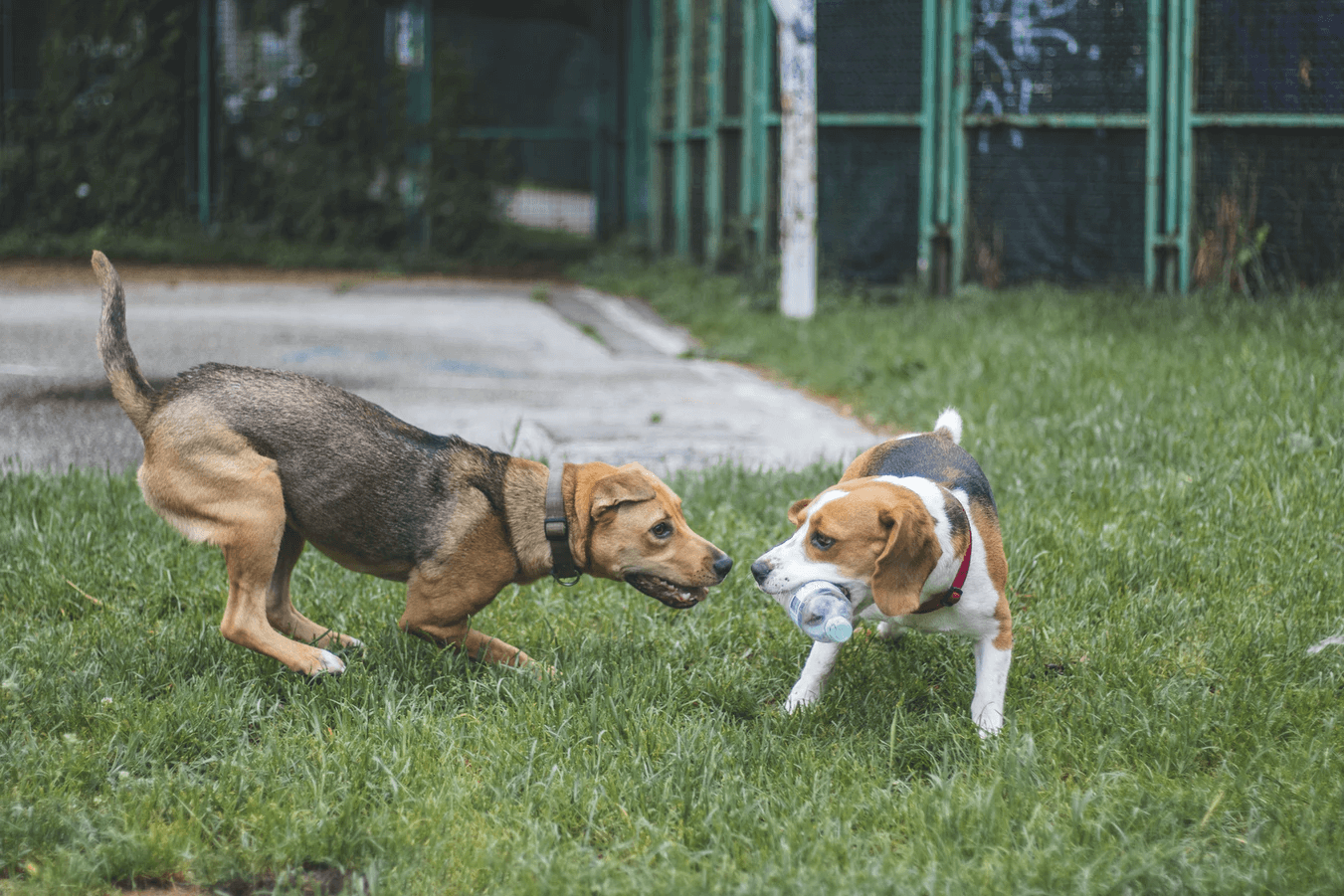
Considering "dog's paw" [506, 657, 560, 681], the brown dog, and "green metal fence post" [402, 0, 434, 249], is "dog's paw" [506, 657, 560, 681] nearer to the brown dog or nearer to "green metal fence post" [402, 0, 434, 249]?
the brown dog

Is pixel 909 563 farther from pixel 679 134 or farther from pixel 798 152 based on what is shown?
pixel 679 134

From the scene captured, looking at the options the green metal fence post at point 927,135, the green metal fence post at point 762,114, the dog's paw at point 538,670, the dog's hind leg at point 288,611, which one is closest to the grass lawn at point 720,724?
the dog's paw at point 538,670

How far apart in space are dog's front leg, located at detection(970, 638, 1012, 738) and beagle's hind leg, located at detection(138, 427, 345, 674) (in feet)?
5.95

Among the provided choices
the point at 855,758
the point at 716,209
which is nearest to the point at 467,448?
the point at 855,758

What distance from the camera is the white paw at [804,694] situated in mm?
3623

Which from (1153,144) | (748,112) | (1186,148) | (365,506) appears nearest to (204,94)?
(748,112)

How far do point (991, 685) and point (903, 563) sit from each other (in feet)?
1.67

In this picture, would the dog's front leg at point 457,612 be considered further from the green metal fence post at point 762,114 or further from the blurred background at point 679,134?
the green metal fence post at point 762,114

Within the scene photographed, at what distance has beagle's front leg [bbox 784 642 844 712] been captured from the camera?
11.8 feet

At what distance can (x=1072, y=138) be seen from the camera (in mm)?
10109

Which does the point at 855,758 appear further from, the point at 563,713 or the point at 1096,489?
the point at 1096,489

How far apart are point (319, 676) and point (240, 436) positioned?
72 cm

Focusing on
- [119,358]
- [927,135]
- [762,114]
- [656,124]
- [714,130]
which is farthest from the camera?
[656,124]

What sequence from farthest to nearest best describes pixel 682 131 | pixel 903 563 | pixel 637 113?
pixel 637 113
pixel 682 131
pixel 903 563
